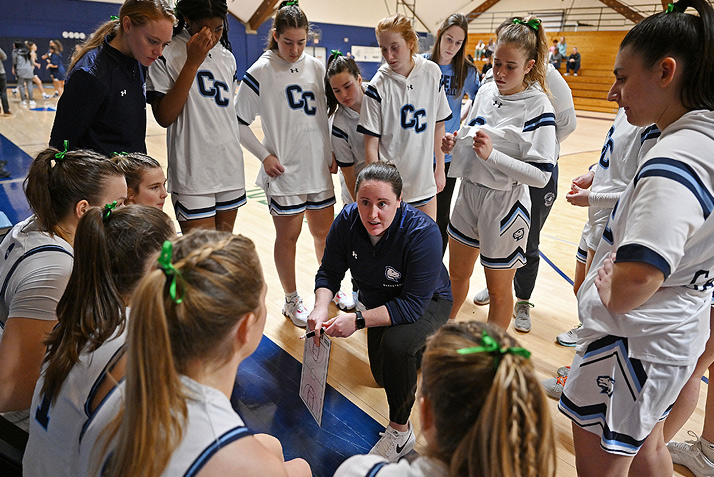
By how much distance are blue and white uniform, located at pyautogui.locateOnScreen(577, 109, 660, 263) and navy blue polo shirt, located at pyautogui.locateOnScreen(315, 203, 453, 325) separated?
74 cm

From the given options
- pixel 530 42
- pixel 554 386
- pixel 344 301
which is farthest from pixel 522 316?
pixel 530 42

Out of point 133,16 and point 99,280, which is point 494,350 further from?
point 133,16

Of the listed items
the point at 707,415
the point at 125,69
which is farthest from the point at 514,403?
the point at 125,69

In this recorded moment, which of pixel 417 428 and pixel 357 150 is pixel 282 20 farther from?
pixel 417 428

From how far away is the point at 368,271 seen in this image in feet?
7.21

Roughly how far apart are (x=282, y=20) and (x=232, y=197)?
99 cm

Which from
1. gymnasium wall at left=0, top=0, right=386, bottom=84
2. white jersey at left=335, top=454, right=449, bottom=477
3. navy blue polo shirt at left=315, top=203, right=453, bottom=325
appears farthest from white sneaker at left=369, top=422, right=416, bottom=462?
gymnasium wall at left=0, top=0, right=386, bottom=84

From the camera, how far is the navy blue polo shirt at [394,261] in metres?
2.08

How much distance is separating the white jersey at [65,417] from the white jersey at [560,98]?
222cm

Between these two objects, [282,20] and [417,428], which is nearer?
[417,428]

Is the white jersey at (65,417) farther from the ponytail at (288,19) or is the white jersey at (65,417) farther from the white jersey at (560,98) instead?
the white jersey at (560,98)

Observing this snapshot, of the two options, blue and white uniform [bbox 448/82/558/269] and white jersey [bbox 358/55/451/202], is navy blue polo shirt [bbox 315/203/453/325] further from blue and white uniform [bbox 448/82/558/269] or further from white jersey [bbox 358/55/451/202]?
white jersey [bbox 358/55/451/202]

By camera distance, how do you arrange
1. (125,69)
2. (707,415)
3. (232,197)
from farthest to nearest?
(232,197), (125,69), (707,415)

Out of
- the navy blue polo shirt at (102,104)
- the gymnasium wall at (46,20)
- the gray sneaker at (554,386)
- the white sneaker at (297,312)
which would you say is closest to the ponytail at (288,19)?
the navy blue polo shirt at (102,104)
